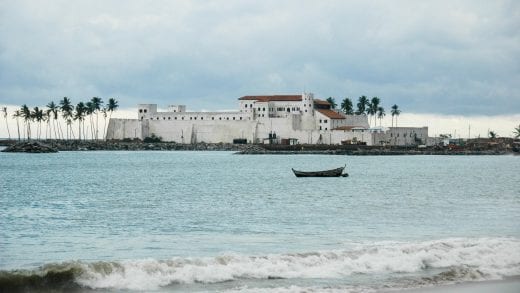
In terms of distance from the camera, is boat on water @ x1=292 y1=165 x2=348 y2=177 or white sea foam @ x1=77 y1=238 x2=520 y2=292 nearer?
white sea foam @ x1=77 y1=238 x2=520 y2=292

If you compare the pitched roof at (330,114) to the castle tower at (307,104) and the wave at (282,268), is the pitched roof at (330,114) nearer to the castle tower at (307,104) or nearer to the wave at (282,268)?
the castle tower at (307,104)

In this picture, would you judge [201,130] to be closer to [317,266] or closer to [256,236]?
[256,236]

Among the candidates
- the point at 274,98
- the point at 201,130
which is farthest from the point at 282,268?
the point at 201,130

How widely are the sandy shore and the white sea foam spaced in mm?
561

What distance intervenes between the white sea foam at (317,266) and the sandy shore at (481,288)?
0.56m

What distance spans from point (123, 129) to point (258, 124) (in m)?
28.7

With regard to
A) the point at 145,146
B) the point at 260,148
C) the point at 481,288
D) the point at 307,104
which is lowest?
the point at 481,288

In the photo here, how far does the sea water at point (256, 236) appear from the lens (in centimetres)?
1930

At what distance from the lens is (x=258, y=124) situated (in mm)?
134625

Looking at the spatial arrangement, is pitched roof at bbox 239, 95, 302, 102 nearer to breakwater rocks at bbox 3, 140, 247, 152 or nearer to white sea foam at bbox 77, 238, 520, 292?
breakwater rocks at bbox 3, 140, 247, 152

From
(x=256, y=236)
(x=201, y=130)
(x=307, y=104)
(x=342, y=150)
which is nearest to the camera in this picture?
(x=256, y=236)

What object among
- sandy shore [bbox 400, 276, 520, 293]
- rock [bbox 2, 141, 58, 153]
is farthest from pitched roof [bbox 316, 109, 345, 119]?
sandy shore [bbox 400, 276, 520, 293]

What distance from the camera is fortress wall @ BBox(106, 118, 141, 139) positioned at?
143875 millimetres

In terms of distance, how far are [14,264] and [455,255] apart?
12.6m
